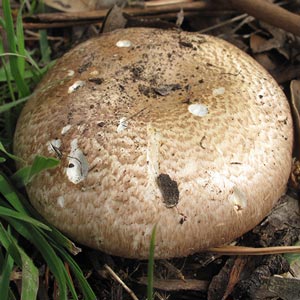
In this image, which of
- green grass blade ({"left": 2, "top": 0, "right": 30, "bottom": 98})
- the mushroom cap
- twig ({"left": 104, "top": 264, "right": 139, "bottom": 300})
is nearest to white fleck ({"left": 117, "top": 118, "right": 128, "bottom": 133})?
the mushroom cap

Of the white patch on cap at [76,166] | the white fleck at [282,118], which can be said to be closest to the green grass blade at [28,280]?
the white patch on cap at [76,166]

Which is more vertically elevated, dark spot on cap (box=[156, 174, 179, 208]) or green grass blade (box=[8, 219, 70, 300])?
dark spot on cap (box=[156, 174, 179, 208])

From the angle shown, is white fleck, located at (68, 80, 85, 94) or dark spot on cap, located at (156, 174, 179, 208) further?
white fleck, located at (68, 80, 85, 94)

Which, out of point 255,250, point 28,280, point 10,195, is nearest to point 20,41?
point 10,195

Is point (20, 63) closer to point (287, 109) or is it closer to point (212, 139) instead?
point (212, 139)

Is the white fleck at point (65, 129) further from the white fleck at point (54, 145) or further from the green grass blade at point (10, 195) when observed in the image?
the green grass blade at point (10, 195)

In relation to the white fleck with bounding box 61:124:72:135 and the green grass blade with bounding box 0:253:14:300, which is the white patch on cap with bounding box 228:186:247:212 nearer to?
the white fleck with bounding box 61:124:72:135

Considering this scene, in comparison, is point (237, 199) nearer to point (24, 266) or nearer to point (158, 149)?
point (158, 149)
